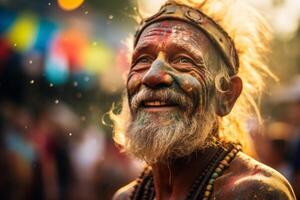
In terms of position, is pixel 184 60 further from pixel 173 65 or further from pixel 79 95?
pixel 79 95

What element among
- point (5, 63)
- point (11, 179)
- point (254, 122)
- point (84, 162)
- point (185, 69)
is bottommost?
point (84, 162)

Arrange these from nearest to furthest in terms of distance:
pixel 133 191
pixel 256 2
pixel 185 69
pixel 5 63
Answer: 1. pixel 185 69
2. pixel 133 191
3. pixel 256 2
4. pixel 5 63

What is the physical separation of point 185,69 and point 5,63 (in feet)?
19.1

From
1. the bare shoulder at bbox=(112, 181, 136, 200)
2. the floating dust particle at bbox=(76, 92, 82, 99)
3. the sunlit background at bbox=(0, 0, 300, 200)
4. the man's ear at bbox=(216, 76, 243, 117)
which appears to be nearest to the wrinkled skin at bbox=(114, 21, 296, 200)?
the man's ear at bbox=(216, 76, 243, 117)

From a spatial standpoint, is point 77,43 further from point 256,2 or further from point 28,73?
point 256,2

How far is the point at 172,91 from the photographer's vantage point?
4.39m

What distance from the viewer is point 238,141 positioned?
4.75m

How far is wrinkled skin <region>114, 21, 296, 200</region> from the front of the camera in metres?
4.32

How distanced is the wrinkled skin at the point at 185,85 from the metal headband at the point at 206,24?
34 millimetres

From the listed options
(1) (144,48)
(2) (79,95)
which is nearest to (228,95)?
(1) (144,48)

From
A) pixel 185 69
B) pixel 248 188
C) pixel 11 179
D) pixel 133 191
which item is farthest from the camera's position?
pixel 11 179

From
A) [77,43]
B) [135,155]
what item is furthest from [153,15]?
[77,43]

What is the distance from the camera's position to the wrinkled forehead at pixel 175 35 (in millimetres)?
4539

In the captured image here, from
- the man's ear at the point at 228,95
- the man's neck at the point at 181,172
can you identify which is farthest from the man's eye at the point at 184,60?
the man's neck at the point at 181,172
